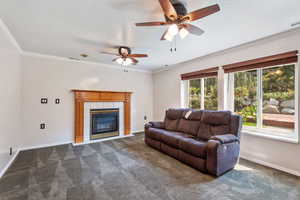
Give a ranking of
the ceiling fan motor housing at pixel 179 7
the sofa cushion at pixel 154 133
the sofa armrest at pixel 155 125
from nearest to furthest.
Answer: the ceiling fan motor housing at pixel 179 7 < the sofa cushion at pixel 154 133 < the sofa armrest at pixel 155 125

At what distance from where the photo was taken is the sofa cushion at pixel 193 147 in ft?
7.96

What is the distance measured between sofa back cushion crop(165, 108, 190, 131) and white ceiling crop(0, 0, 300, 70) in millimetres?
1667

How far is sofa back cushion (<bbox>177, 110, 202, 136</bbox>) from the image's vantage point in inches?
→ 132

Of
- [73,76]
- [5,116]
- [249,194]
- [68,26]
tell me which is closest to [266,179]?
[249,194]

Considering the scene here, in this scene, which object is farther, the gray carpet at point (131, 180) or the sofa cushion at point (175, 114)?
the sofa cushion at point (175, 114)

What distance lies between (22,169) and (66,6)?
9.31 ft

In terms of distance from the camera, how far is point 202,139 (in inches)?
120

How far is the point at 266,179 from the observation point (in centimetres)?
225

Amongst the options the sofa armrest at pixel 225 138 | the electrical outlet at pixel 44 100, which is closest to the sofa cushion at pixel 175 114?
the sofa armrest at pixel 225 138

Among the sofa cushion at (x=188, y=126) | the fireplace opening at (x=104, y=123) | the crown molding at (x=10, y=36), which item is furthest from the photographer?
the fireplace opening at (x=104, y=123)

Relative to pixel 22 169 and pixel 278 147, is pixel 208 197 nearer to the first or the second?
pixel 278 147

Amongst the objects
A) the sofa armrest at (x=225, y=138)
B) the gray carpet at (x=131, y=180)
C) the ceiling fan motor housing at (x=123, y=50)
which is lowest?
the gray carpet at (x=131, y=180)

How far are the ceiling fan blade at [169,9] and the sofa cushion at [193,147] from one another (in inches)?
81.3

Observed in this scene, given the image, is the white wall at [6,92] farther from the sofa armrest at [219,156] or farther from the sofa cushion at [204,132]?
the sofa cushion at [204,132]
